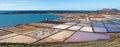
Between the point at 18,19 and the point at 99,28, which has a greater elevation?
the point at 99,28

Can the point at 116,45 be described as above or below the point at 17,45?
below

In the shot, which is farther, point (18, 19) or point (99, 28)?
point (18, 19)

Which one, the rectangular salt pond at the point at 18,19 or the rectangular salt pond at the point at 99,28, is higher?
the rectangular salt pond at the point at 99,28

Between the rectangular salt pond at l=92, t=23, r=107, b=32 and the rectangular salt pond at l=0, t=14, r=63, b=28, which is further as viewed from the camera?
the rectangular salt pond at l=0, t=14, r=63, b=28

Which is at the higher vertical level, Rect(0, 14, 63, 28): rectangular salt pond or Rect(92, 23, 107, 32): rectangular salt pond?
Rect(92, 23, 107, 32): rectangular salt pond

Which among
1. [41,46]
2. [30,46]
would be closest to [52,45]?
[41,46]

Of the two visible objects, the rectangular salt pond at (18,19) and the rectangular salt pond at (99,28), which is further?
the rectangular salt pond at (18,19)

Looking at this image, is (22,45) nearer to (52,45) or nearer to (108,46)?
(52,45)

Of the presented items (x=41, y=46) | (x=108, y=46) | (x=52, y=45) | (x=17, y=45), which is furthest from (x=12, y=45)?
(x=108, y=46)

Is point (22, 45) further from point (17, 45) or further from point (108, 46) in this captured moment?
point (108, 46)
